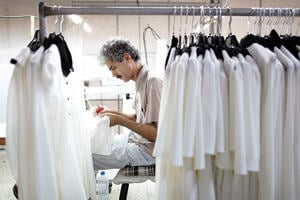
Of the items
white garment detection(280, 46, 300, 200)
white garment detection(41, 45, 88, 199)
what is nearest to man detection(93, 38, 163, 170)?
white garment detection(41, 45, 88, 199)

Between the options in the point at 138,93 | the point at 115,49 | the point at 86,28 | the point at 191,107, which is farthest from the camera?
the point at 86,28

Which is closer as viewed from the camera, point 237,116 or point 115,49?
point 237,116

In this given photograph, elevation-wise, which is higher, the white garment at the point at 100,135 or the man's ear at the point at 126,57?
the man's ear at the point at 126,57

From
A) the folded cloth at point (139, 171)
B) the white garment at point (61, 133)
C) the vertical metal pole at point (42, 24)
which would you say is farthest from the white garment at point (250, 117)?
the folded cloth at point (139, 171)

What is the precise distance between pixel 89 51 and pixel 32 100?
380 cm

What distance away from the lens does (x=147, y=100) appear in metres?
1.54

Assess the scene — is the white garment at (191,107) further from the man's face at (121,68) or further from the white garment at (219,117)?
the man's face at (121,68)

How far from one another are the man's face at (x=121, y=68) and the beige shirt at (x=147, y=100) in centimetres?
9

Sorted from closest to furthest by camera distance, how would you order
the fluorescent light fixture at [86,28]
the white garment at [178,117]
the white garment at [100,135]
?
the white garment at [178,117], the white garment at [100,135], the fluorescent light fixture at [86,28]

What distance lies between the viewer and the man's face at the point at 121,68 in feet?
5.48

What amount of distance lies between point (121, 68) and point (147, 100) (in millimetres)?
299

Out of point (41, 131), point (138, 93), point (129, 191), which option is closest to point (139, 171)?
point (138, 93)

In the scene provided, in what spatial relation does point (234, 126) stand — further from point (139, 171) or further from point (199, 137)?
point (139, 171)

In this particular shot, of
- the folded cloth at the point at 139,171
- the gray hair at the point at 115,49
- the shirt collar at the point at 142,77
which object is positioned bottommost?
the folded cloth at the point at 139,171
